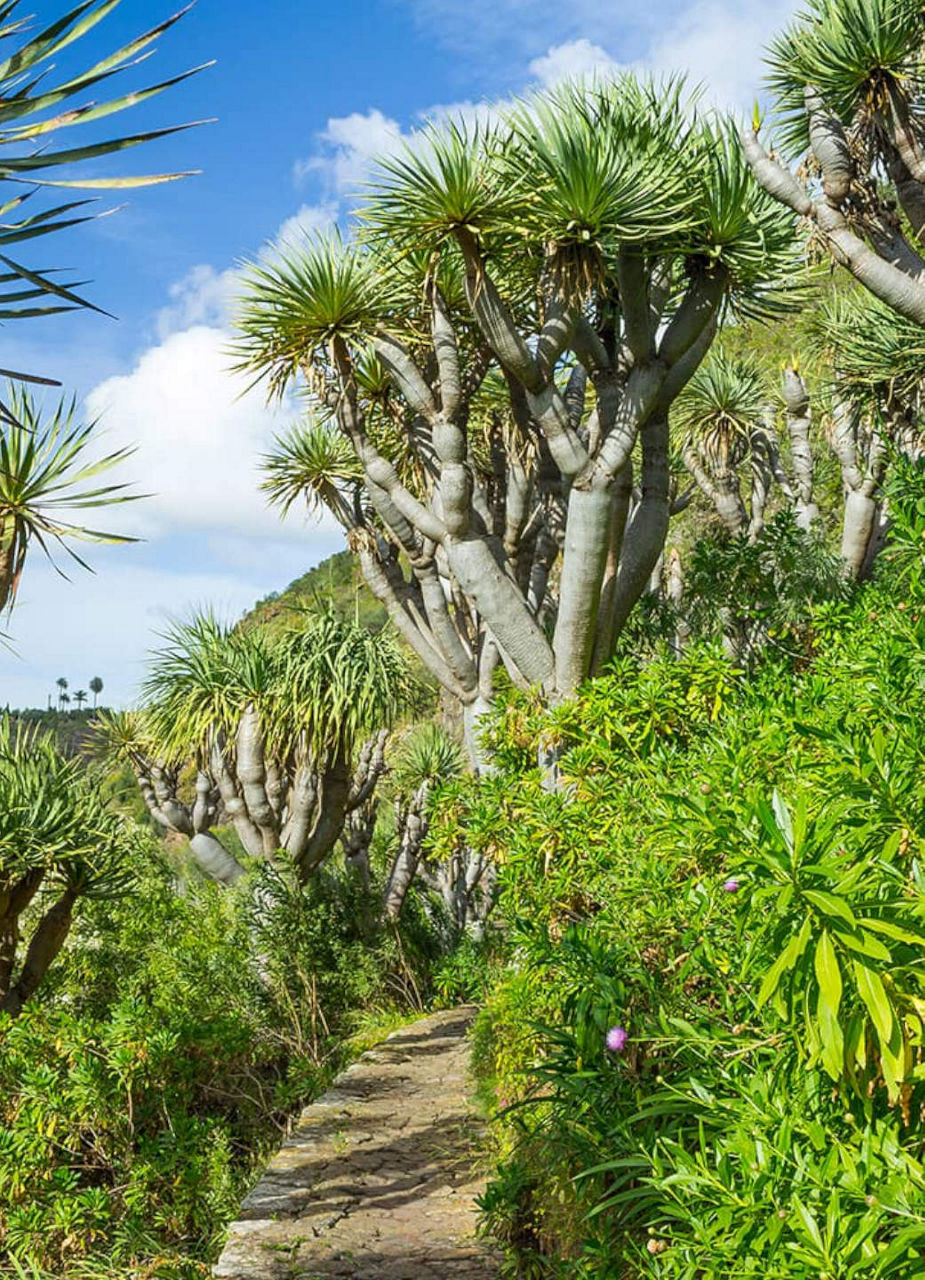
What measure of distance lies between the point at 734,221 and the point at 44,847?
6.11 m

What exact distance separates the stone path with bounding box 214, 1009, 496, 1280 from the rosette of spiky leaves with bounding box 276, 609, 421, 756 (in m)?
3.09

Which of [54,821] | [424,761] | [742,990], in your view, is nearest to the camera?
[742,990]

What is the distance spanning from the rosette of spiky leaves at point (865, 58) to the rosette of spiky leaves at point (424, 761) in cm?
746

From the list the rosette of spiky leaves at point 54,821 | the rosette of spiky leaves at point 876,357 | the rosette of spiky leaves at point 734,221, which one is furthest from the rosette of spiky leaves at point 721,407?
the rosette of spiky leaves at point 54,821

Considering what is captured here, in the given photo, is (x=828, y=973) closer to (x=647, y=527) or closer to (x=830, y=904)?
(x=830, y=904)

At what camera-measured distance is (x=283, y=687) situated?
994cm

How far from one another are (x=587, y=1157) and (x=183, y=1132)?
391 cm

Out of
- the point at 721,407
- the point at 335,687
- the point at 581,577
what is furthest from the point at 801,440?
the point at 335,687

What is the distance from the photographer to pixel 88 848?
7242mm

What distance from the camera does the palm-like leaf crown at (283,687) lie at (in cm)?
989

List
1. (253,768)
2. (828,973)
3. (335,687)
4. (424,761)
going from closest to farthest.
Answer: (828,973) → (335,687) → (253,768) → (424,761)

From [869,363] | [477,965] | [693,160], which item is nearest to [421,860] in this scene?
[477,965]

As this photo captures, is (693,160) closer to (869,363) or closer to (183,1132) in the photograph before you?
(869,363)

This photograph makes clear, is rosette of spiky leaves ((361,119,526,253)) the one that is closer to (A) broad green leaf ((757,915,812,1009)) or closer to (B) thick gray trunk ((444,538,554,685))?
(B) thick gray trunk ((444,538,554,685))
